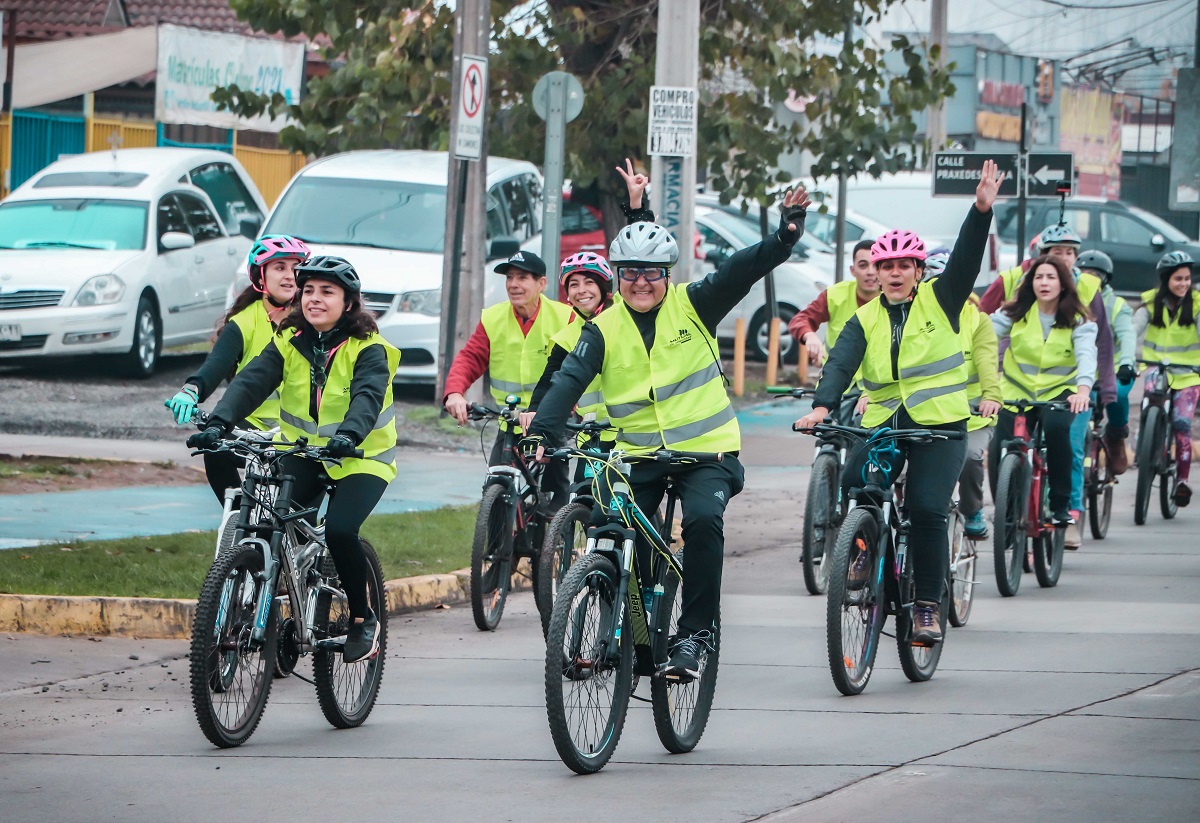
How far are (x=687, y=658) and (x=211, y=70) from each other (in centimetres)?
2152

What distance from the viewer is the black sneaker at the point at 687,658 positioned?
645 cm

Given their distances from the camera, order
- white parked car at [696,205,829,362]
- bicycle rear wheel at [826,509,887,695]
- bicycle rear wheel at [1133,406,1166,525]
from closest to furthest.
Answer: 1. bicycle rear wheel at [826,509,887,695]
2. bicycle rear wheel at [1133,406,1166,525]
3. white parked car at [696,205,829,362]

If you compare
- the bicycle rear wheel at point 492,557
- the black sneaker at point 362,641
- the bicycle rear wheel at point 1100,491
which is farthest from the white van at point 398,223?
the black sneaker at point 362,641

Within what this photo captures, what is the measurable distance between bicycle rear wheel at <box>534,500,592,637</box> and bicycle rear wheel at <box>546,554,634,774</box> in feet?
6.87

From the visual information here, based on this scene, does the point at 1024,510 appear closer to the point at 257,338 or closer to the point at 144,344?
the point at 257,338

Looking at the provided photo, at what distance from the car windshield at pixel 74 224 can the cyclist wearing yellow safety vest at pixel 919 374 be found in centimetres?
1161

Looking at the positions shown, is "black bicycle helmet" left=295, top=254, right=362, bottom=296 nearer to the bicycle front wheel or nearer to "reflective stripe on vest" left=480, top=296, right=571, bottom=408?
"reflective stripe on vest" left=480, top=296, right=571, bottom=408

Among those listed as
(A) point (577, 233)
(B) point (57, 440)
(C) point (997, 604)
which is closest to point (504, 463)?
(C) point (997, 604)

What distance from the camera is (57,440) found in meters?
15.1

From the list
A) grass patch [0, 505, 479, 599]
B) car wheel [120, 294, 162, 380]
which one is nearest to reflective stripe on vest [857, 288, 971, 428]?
grass patch [0, 505, 479, 599]

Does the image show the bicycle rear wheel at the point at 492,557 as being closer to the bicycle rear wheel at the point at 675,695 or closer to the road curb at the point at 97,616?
the road curb at the point at 97,616

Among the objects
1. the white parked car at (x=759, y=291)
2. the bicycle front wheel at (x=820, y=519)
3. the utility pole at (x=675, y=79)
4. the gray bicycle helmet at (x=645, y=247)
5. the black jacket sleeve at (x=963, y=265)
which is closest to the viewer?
the gray bicycle helmet at (x=645, y=247)

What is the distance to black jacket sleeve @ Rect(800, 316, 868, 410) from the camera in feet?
25.7

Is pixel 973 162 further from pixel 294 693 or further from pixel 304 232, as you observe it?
pixel 294 693
